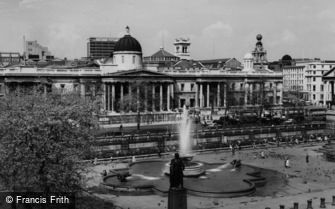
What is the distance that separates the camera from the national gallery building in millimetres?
91438

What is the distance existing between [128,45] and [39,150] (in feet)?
247

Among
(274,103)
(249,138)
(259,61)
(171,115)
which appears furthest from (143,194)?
(259,61)

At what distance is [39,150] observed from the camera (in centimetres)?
2736

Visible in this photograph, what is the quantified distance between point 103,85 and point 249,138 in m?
38.9

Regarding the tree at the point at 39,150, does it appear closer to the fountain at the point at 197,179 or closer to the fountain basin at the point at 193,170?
the fountain at the point at 197,179

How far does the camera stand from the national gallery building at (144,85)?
9144cm

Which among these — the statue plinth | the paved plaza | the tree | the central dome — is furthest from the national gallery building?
the statue plinth

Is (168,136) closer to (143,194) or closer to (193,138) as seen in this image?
(193,138)

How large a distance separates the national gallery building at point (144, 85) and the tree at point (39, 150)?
53520mm

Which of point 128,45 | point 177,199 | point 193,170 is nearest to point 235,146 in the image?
point 193,170

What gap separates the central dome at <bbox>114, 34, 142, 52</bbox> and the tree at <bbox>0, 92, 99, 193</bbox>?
72.1 metres

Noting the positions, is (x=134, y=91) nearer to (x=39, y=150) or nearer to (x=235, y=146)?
(x=235, y=146)

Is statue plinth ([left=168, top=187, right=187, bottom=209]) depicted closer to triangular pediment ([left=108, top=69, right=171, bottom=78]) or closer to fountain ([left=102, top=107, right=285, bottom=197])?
fountain ([left=102, top=107, right=285, bottom=197])

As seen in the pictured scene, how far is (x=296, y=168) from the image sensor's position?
49438mm
